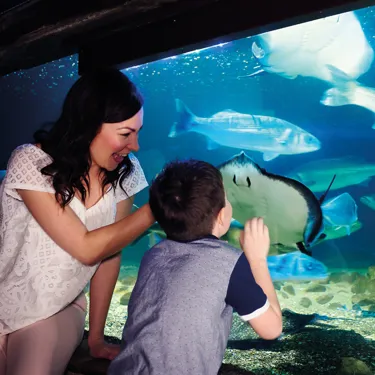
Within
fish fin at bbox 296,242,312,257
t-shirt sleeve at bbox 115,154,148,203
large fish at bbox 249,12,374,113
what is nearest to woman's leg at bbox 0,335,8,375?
t-shirt sleeve at bbox 115,154,148,203

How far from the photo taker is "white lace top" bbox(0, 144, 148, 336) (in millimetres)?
1549

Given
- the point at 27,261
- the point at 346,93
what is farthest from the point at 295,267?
the point at 27,261

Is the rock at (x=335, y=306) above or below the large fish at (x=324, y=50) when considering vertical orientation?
below

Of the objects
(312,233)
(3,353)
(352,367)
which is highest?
(3,353)

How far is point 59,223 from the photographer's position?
4.90ft

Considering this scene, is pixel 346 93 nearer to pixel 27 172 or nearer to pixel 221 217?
pixel 221 217

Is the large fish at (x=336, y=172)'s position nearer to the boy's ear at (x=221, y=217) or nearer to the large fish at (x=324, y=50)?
the large fish at (x=324, y=50)

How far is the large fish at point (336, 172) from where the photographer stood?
4.23m

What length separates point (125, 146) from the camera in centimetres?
167

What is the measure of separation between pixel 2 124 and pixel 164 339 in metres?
4.11

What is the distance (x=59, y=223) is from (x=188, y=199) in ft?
1.83

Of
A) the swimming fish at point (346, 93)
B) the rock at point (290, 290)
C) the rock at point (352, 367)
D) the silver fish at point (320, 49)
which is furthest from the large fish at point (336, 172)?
the rock at point (352, 367)

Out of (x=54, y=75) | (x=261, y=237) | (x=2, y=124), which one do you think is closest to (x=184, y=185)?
(x=261, y=237)

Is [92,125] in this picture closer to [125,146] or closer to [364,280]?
[125,146]
